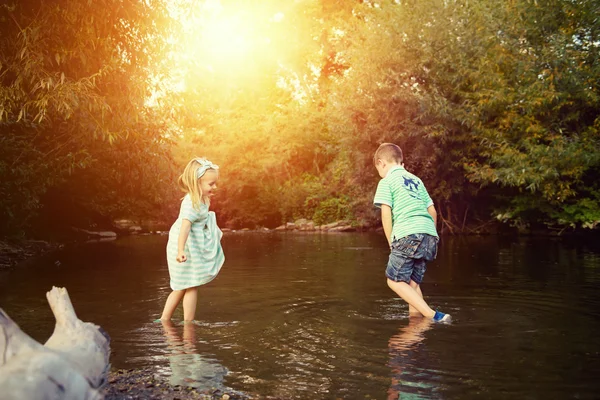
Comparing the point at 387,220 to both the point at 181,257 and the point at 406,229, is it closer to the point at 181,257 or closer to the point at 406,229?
the point at 406,229

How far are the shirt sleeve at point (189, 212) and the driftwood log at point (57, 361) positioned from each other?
347 centimetres

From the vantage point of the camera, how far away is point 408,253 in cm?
726

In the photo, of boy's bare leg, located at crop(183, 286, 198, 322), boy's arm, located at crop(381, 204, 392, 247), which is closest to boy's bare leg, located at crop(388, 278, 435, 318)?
boy's arm, located at crop(381, 204, 392, 247)

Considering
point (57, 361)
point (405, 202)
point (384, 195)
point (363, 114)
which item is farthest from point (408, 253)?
point (363, 114)

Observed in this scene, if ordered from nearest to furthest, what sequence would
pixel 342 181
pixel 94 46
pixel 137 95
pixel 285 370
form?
pixel 285 370, pixel 94 46, pixel 137 95, pixel 342 181

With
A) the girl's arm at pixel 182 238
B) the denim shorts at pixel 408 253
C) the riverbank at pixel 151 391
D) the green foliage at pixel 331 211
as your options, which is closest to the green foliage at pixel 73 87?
the girl's arm at pixel 182 238

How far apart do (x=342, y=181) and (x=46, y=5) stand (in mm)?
Answer: 23414

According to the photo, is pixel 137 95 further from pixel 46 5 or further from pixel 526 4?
pixel 526 4

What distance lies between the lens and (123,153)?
58.1 ft

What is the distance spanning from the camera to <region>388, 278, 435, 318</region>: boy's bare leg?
7105mm

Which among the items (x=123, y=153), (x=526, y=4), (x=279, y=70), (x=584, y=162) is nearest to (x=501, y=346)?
(x=123, y=153)

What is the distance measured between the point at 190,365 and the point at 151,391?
2.99 ft

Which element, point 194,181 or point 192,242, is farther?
point 192,242

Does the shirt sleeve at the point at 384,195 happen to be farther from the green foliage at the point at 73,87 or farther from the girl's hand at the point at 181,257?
the green foliage at the point at 73,87
